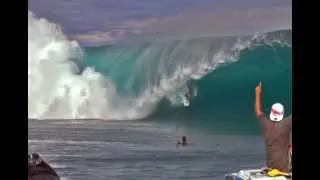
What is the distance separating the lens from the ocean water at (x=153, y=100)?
2752 mm

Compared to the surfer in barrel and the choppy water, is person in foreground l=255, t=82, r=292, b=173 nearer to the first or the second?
the choppy water

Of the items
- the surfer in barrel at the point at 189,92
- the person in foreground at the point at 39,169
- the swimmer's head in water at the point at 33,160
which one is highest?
the surfer in barrel at the point at 189,92

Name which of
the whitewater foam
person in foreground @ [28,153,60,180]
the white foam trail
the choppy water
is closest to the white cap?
the choppy water

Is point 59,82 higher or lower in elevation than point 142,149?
higher

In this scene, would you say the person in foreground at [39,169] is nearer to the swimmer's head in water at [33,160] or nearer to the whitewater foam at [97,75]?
the swimmer's head in water at [33,160]

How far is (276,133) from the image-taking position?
281 centimetres

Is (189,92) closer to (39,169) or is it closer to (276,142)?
(276,142)

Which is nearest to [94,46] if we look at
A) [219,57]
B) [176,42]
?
[176,42]

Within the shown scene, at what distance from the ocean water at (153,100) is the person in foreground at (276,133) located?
3 cm

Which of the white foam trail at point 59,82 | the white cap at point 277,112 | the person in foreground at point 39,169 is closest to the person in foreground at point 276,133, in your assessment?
the white cap at point 277,112

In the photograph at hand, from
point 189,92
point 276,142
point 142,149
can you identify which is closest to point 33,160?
point 142,149

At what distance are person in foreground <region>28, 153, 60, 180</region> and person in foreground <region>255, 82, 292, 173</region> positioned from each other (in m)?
0.83

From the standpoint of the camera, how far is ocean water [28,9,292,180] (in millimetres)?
2752

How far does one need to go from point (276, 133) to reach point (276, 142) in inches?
1.4
